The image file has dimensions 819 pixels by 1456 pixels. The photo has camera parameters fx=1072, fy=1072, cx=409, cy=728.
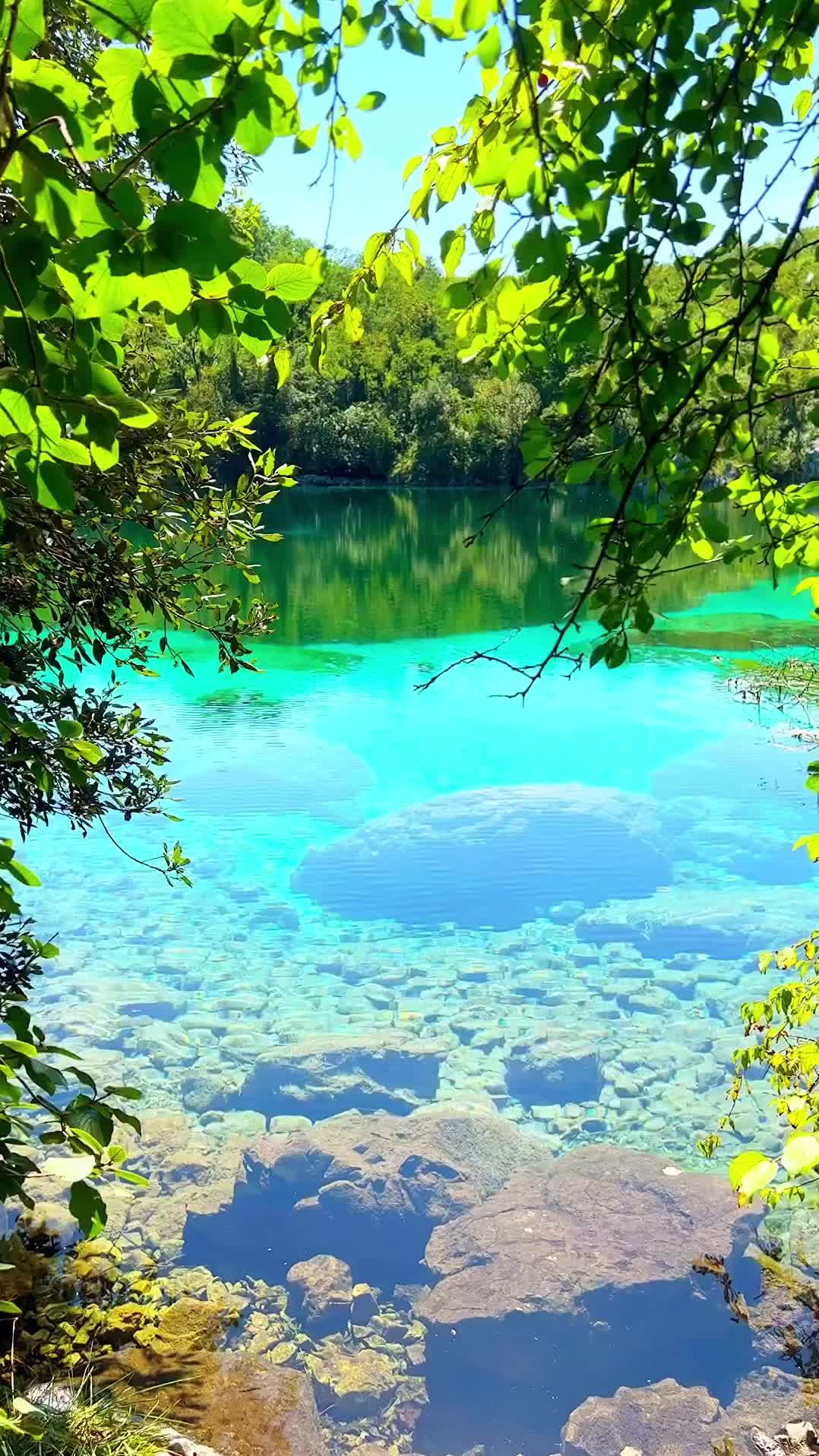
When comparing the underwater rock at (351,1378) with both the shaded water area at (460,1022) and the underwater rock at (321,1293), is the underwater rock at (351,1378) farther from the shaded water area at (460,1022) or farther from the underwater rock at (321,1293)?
the underwater rock at (321,1293)

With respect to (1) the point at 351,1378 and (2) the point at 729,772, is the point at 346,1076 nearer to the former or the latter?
(1) the point at 351,1378

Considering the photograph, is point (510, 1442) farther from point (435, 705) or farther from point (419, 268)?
point (435, 705)

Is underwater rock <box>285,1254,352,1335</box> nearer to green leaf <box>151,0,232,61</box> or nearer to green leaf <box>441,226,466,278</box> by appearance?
green leaf <box>441,226,466,278</box>

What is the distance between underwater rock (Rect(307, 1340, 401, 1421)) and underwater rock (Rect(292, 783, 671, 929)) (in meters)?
4.62

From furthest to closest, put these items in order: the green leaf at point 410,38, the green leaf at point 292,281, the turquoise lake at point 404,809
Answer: the turquoise lake at point 404,809, the green leaf at point 410,38, the green leaf at point 292,281

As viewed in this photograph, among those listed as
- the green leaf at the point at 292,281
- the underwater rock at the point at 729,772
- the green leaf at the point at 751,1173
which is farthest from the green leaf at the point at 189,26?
the underwater rock at the point at 729,772

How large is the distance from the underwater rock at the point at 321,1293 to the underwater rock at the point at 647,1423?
1.08 m

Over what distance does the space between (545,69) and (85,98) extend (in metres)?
0.77

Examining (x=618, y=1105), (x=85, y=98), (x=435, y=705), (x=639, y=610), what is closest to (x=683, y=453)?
(x=639, y=610)

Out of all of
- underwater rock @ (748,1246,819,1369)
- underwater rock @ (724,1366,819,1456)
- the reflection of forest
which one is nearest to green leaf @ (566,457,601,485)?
underwater rock @ (724,1366,819,1456)

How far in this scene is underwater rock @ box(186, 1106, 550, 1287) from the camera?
16.9 ft

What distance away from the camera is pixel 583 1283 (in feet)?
16.1

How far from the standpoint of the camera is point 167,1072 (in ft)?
21.8

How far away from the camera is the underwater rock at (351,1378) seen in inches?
166
